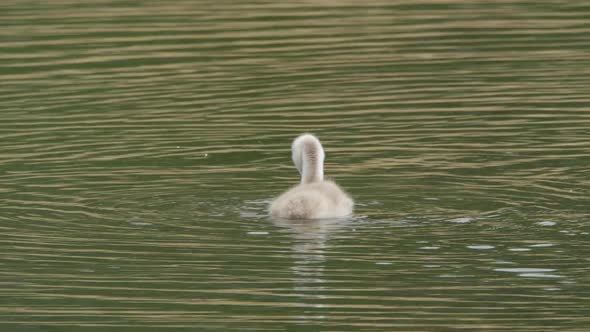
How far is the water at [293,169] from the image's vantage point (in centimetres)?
1184

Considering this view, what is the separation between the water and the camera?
11.8m

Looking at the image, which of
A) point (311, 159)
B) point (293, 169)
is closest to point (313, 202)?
point (311, 159)

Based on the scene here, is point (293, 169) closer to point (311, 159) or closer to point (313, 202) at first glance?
point (311, 159)

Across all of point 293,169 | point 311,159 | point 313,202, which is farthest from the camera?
point 293,169

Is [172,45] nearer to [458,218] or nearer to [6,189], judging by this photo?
[6,189]

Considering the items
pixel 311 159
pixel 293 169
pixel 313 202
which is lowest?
pixel 313 202

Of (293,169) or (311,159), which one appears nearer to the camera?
(311,159)

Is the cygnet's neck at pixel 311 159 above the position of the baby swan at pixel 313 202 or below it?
above

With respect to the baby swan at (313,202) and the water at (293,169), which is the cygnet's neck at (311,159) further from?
the water at (293,169)

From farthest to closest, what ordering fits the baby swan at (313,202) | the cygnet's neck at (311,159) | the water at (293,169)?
the cygnet's neck at (311,159), the baby swan at (313,202), the water at (293,169)

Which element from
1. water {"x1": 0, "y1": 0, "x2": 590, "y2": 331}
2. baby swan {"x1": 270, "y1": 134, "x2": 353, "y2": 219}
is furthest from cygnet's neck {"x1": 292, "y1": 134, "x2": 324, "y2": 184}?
water {"x1": 0, "y1": 0, "x2": 590, "y2": 331}

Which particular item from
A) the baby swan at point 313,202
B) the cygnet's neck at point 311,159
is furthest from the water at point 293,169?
the cygnet's neck at point 311,159

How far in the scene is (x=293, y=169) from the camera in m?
17.0

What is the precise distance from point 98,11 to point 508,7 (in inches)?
264
